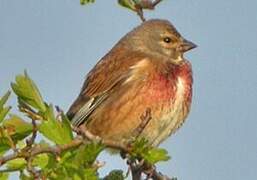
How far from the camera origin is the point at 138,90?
21.5ft

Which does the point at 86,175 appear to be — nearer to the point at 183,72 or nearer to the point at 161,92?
the point at 161,92

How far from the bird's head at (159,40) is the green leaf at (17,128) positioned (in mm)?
4112

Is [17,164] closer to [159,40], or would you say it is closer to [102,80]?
[102,80]

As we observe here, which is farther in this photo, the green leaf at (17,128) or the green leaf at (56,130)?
the green leaf at (17,128)

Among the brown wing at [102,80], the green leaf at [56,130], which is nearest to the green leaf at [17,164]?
the green leaf at [56,130]

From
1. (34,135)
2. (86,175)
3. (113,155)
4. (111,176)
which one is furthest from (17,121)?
(113,155)

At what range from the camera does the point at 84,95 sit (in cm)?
689

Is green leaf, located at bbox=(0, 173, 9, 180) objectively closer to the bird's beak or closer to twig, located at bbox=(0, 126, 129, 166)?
twig, located at bbox=(0, 126, 129, 166)

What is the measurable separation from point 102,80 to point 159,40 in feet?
2.92

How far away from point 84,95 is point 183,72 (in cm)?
98

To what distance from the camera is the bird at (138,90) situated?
6430 mm

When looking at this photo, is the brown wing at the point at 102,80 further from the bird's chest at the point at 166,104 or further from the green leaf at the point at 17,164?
the green leaf at the point at 17,164

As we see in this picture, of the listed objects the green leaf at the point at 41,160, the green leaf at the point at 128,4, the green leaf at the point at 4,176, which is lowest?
the green leaf at the point at 4,176

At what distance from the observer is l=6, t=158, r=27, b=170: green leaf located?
3.04m
